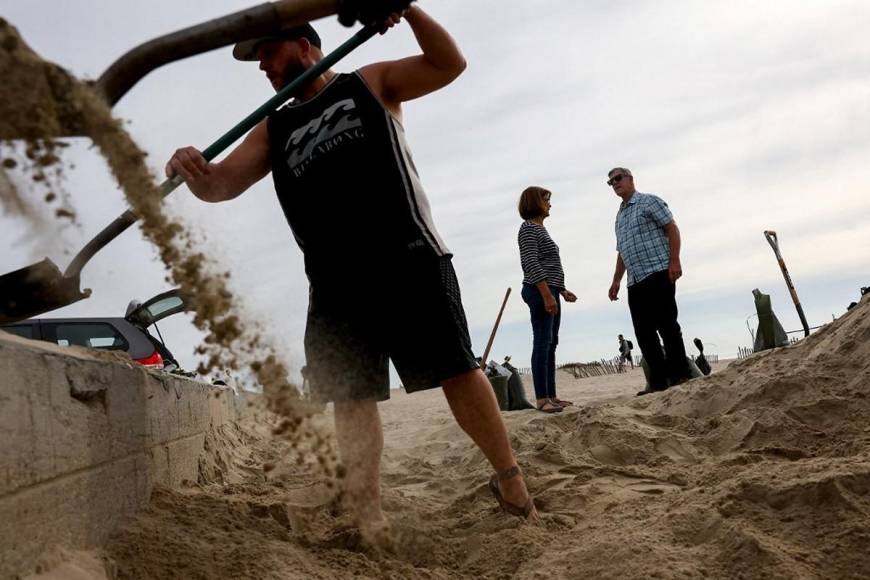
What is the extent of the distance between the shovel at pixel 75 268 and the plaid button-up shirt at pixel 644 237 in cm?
320

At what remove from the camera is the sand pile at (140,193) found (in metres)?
1.58

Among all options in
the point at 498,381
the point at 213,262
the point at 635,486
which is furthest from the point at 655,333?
the point at 213,262

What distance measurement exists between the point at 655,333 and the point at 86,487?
12.9 ft

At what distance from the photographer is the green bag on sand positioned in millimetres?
6320

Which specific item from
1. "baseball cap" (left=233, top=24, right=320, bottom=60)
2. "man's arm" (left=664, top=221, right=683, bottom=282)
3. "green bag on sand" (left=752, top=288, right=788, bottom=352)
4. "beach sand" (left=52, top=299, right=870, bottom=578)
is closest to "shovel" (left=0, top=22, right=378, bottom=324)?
"baseball cap" (left=233, top=24, right=320, bottom=60)

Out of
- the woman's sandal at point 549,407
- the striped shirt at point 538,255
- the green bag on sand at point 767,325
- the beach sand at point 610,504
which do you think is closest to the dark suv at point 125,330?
the beach sand at point 610,504

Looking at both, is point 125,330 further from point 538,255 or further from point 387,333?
point 387,333

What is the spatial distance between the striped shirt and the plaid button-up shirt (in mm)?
478

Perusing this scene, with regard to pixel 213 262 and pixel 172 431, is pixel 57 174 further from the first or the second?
pixel 172 431

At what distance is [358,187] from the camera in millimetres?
2191

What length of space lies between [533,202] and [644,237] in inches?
31.9

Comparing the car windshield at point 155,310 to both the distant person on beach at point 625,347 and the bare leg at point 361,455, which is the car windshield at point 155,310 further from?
the distant person on beach at point 625,347

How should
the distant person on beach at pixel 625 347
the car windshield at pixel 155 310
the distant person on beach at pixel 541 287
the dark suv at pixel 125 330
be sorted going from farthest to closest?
1. the distant person on beach at pixel 625 347
2. the dark suv at pixel 125 330
3. the car windshield at pixel 155 310
4. the distant person on beach at pixel 541 287

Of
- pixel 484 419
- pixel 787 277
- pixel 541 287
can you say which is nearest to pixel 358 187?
pixel 484 419
